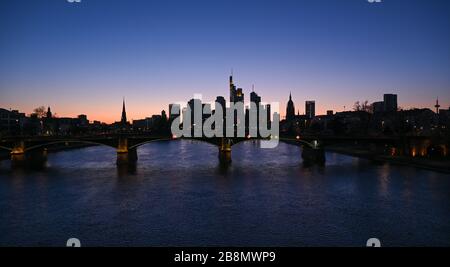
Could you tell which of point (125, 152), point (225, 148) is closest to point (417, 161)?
point (225, 148)

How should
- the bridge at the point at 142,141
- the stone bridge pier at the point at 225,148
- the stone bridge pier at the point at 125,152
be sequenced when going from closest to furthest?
the bridge at the point at 142,141 < the stone bridge pier at the point at 125,152 < the stone bridge pier at the point at 225,148

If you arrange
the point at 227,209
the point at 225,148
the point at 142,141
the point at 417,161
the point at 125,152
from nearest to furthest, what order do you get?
the point at 227,209 → the point at 417,161 → the point at 125,152 → the point at 142,141 → the point at 225,148

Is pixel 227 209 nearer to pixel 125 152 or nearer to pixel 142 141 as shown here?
pixel 125 152

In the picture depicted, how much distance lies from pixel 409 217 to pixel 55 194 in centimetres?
2977

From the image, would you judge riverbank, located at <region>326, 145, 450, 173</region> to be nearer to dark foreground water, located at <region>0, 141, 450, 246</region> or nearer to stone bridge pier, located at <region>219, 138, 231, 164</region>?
dark foreground water, located at <region>0, 141, 450, 246</region>

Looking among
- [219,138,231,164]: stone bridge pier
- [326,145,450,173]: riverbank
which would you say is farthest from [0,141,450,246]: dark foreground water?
[219,138,231,164]: stone bridge pier

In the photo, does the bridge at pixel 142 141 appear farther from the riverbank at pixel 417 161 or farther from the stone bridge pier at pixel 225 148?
the riverbank at pixel 417 161

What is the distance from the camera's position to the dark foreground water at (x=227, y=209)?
19125mm

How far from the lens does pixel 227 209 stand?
2562 cm

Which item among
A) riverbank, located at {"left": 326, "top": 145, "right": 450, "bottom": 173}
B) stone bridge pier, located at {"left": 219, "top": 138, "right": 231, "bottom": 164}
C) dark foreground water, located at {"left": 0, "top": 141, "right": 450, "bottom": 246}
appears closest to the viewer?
dark foreground water, located at {"left": 0, "top": 141, "right": 450, "bottom": 246}

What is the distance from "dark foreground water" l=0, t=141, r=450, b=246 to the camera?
19.1 metres

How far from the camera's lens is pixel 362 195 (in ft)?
101

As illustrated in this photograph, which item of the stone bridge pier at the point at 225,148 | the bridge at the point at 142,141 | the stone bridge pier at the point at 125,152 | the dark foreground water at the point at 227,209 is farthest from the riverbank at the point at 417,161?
the stone bridge pier at the point at 125,152
